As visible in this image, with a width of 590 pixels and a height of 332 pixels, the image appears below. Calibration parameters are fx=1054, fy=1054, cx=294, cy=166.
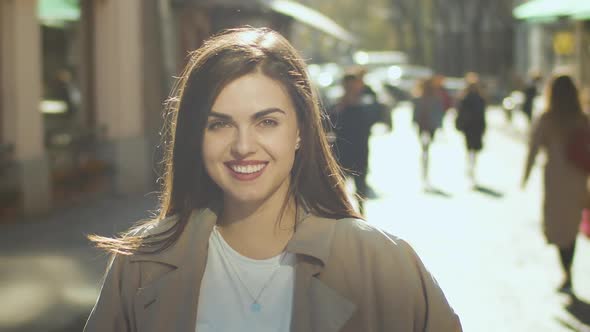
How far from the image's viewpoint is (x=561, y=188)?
7996mm

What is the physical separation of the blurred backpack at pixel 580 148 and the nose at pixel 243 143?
589 cm

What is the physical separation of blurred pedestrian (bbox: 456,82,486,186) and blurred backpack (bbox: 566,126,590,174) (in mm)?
8362

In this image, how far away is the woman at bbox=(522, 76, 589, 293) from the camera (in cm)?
794

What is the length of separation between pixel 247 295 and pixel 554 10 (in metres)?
16.7

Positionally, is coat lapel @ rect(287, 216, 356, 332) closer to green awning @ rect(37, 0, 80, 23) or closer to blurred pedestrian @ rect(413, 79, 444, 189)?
green awning @ rect(37, 0, 80, 23)

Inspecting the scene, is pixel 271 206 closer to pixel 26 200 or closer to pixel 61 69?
pixel 26 200

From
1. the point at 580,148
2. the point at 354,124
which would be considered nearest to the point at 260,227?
the point at 580,148

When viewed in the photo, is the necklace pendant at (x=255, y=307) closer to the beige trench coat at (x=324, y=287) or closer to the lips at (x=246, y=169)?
the beige trench coat at (x=324, y=287)

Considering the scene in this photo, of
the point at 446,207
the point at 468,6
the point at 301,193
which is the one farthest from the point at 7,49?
the point at 468,6

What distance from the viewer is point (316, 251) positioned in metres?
2.32

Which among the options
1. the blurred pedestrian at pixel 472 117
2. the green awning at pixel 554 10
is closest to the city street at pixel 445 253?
the blurred pedestrian at pixel 472 117

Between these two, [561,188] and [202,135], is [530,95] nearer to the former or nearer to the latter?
[561,188]

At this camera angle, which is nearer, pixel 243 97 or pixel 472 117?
pixel 243 97

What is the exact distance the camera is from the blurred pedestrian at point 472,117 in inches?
640
